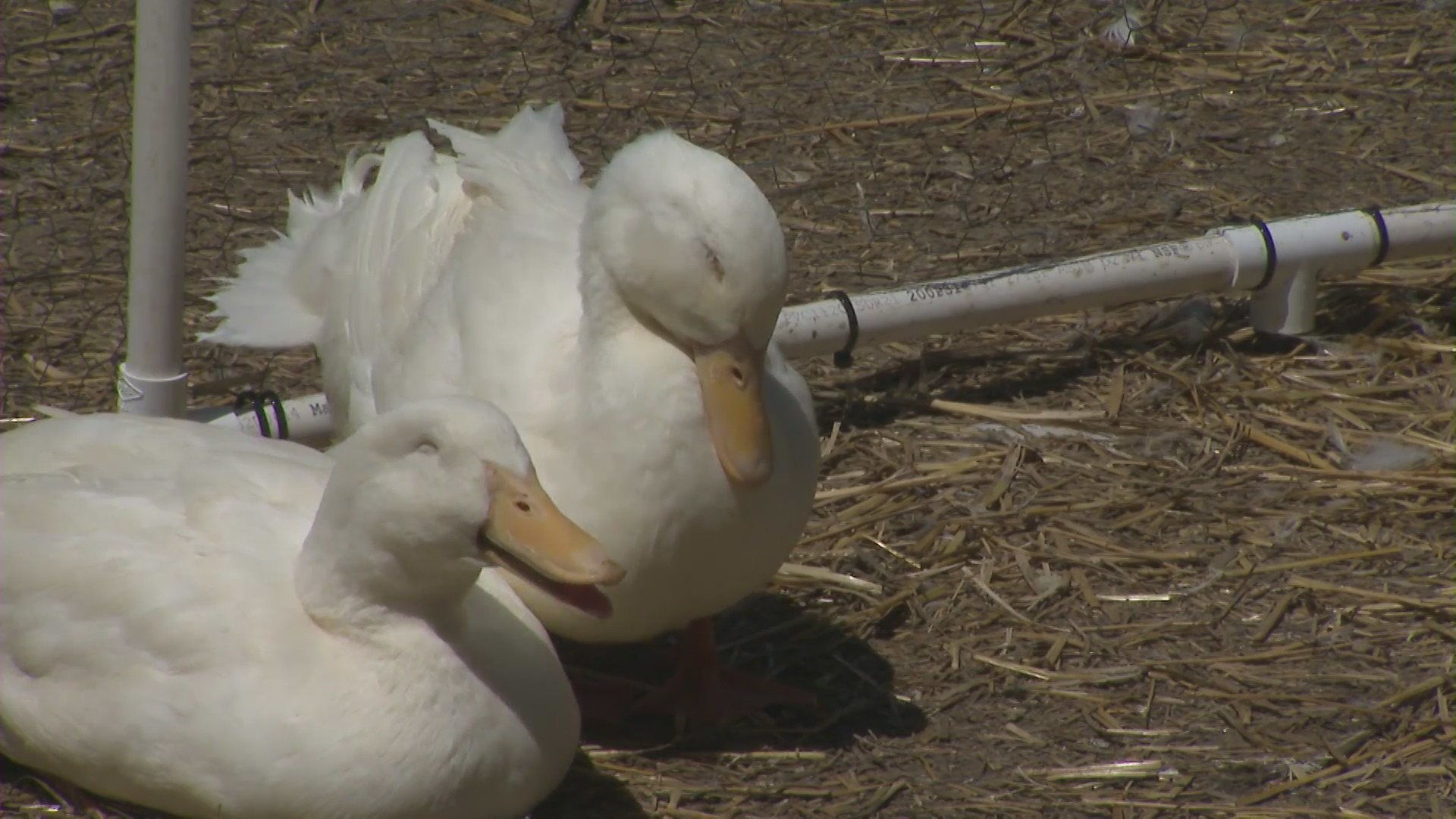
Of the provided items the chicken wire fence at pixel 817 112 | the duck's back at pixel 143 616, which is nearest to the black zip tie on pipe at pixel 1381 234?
the chicken wire fence at pixel 817 112

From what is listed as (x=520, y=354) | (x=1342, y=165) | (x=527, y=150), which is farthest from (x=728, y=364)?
(x=1342, y=165)

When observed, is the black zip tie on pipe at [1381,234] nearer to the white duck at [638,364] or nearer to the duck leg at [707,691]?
the white duck at [638,364]

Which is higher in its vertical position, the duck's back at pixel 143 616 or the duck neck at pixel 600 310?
the duck neck at pixel 600 310

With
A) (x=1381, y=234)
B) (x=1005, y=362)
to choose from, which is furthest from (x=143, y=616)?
(x=1381, y=234)

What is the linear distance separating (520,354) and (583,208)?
1.73 ft

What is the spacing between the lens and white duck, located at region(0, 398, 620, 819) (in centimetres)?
275

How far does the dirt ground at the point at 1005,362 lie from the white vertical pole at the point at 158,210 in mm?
622

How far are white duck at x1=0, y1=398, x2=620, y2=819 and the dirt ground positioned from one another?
29 cm

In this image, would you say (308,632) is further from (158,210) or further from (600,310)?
(158,210)

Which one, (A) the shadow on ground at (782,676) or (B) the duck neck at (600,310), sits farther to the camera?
(A) the shadow on ground at (782,676)

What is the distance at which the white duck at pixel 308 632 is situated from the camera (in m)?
2.75

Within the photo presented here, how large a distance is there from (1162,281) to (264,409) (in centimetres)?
232

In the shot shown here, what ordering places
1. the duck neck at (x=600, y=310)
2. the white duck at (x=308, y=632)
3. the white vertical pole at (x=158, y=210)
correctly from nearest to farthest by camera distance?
the white duck at (x=308, y=632) → the duck neck at (x=600, y=310) → the white vertical pole at (x=158, y=210)

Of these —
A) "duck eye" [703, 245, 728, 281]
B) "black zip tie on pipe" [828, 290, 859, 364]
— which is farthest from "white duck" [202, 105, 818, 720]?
"black zip tie on pipe" [828, 290, 859, 364]
